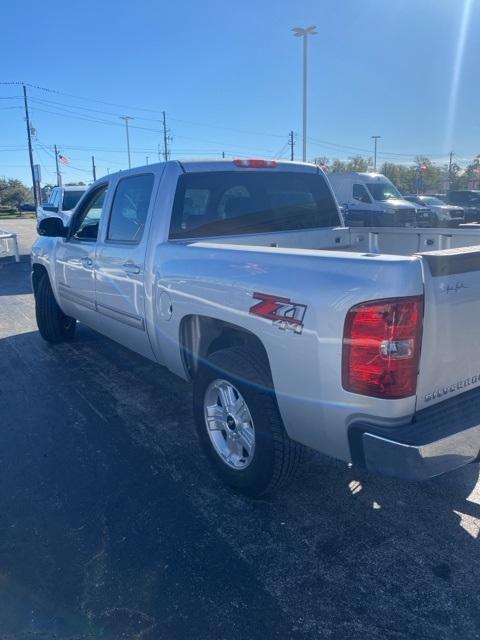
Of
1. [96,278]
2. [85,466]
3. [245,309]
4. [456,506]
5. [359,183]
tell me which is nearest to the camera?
[245,309]

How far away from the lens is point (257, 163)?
4195 millimetres

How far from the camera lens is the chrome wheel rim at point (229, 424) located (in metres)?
3.00

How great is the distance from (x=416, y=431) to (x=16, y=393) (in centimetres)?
385

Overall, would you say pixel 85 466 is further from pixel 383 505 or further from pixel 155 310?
pixel 383 505

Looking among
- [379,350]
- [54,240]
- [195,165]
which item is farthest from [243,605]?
[54,240]

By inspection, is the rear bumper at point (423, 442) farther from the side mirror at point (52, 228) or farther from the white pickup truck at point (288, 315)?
the side mirror at point (52, 228)

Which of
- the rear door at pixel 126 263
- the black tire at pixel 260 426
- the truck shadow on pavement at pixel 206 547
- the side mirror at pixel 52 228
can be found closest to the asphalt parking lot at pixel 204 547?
the truck shadow on pavement at pixel 206 547

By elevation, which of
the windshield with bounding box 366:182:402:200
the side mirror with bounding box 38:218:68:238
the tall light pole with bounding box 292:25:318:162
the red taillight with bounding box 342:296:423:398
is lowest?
the red taillight with bounding box 342:296:423:398

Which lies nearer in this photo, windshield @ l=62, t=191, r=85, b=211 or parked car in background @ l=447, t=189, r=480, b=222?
windshield @ l=62, t=191, r=85, b=211

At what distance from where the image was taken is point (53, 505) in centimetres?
306

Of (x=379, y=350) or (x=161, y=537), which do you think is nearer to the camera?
(x=379, y=350)

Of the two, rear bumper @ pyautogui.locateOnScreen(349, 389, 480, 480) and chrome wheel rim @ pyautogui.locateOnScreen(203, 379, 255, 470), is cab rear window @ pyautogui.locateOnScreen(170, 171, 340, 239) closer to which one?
chrome wheel rim @ pyautogui.locateOnScreen(203, 379, 255, 470)

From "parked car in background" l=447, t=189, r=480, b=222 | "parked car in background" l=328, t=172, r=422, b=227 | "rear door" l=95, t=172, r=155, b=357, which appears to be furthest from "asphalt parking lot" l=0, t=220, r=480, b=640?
"parked car in background" l=447, t=189, r=480, b=222

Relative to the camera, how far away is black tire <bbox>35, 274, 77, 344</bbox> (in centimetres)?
618
